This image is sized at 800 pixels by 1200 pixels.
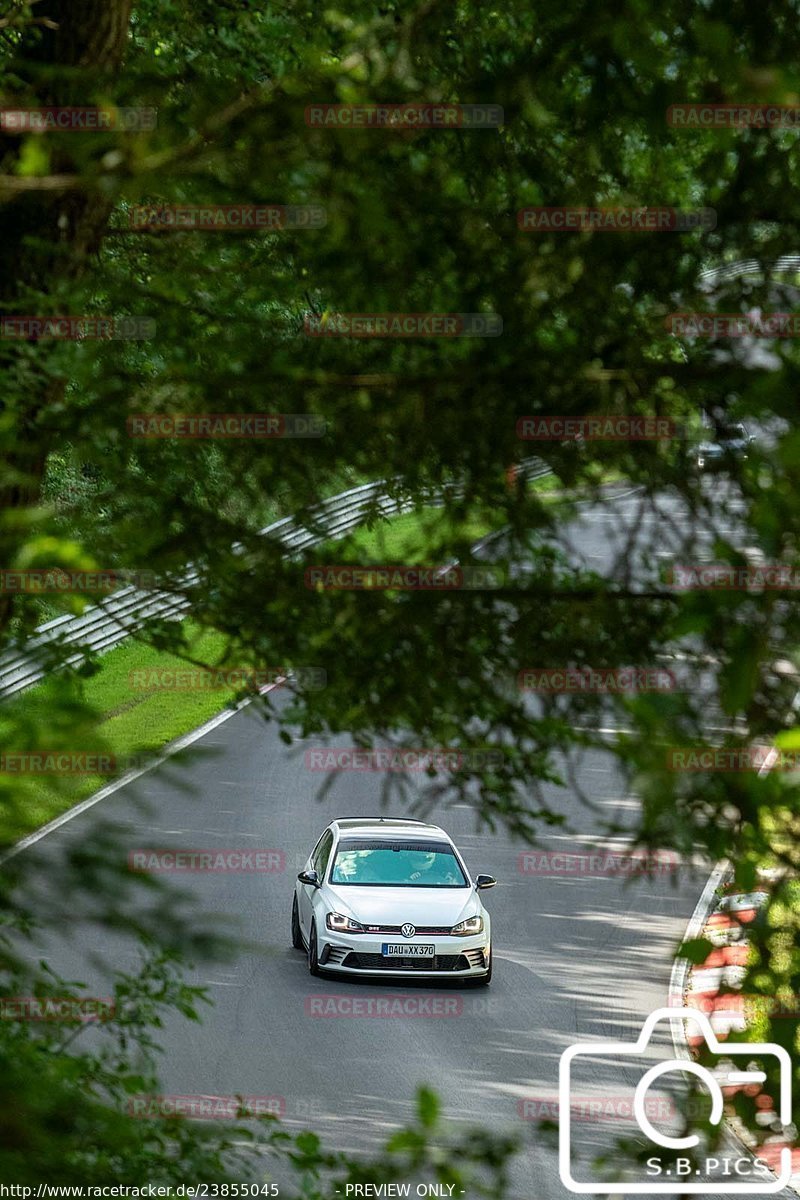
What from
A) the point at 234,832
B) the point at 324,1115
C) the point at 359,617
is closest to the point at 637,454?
the point at 359,617

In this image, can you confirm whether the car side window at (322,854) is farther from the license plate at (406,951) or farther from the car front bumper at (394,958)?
the license plate at (406,951)

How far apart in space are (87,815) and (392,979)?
13443 mm

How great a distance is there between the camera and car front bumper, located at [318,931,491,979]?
16.0 meters

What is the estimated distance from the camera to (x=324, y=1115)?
12391 mm

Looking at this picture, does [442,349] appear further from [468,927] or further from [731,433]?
[468,927]

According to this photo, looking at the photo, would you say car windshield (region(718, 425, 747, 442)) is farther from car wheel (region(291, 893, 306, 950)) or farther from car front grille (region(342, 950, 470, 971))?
car wheel (region(291, 893, 306, 950))

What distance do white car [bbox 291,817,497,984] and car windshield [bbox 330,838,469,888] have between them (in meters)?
0.01

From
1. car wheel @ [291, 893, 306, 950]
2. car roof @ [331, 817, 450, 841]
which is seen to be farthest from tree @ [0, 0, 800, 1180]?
car wheel @ [291, 893, 306, 950]

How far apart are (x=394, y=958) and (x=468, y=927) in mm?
932

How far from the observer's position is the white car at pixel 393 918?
1600 centimetres

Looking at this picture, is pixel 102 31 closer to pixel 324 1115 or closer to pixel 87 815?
pixel 87 815

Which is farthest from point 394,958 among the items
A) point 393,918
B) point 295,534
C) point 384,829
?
point 295,534

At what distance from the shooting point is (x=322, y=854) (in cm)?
1731

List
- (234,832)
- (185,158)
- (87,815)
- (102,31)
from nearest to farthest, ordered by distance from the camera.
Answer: (87,815), (185,158), (102,31), (234,832)
